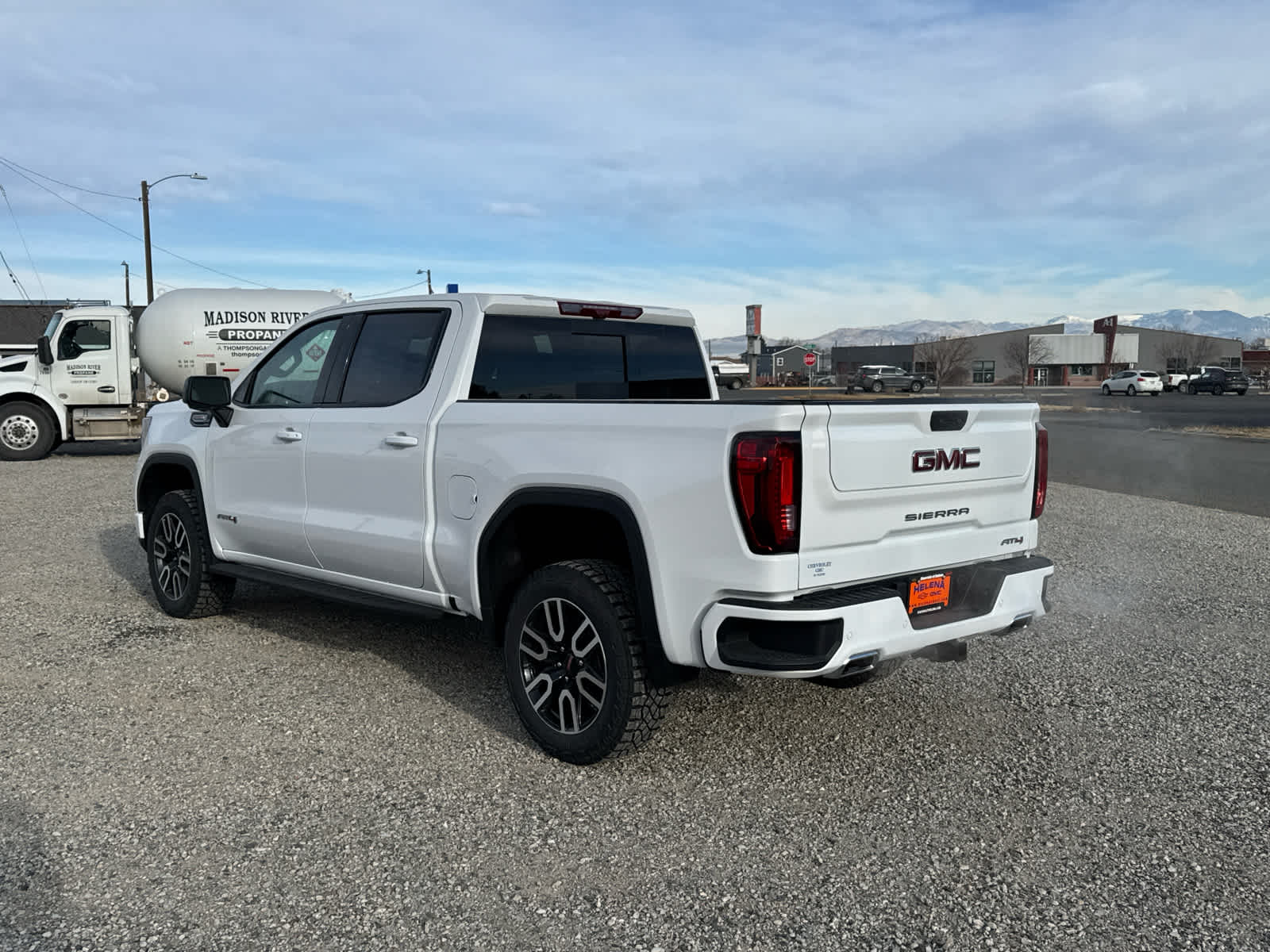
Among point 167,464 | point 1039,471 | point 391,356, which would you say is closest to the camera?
point 1039,471

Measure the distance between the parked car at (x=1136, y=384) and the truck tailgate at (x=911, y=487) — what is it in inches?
2310

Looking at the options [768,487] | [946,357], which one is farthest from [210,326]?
[946,357]

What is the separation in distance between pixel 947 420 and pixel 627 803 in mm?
1873

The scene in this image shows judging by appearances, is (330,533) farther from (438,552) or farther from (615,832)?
(615,832)

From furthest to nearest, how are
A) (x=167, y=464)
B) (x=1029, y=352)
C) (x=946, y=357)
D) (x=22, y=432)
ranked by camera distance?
(x=1029, y=352)
(x=946, y=357)
(x=22, y=432)
(x=167, y=464)

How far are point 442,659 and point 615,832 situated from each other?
230 cm

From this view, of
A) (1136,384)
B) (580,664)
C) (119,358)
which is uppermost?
(119,358)

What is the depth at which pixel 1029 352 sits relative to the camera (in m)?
97.8

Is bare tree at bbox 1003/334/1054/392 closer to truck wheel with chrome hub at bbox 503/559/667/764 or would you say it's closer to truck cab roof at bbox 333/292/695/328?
truck cab roof at bbox 333/292/695/328

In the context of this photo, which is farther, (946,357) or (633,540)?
(946,357)

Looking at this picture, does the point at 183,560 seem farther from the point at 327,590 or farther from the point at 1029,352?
the point at 1029,352

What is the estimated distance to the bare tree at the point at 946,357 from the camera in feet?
311

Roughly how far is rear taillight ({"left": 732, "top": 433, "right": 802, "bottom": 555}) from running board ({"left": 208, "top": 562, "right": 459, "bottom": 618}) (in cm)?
171

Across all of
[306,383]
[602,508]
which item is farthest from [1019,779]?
[306,383]
